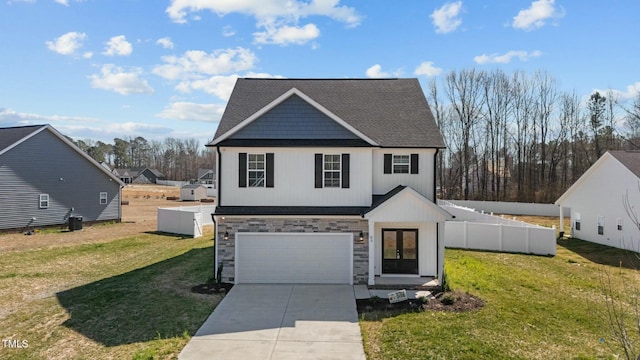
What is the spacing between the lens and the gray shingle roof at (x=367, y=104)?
1538cm

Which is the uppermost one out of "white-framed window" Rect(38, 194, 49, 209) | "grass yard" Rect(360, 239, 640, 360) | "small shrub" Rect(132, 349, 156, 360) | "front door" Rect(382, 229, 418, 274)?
"white-framed window" Rect(38, 194, 49, 209)

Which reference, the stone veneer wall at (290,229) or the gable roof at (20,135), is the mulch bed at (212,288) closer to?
the stone veneer wall at (290,229)

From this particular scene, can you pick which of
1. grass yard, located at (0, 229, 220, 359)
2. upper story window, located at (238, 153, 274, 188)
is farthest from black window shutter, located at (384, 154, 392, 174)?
grass yard, located at (0, 229, 220, 359)

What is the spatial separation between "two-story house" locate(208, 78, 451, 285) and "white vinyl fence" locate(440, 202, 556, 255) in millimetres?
7057

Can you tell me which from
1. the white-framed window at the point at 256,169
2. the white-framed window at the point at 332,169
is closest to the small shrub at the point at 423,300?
the white-framed window at the point at 332,169

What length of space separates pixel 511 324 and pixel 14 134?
102ft

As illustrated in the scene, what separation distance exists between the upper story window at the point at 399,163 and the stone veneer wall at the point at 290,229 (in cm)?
238

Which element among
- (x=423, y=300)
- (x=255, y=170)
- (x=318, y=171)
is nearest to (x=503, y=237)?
(x=423, y=300)

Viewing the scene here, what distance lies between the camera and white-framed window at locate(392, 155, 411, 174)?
1512 centimetres

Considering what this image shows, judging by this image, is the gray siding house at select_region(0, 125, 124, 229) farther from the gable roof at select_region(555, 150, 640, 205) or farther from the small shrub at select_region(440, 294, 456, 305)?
the gable roof at select_region(555, 150, 640, 205)

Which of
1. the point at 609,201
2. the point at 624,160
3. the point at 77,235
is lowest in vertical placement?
the point at 77,235

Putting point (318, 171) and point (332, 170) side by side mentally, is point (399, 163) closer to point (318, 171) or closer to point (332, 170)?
point (332, 170)

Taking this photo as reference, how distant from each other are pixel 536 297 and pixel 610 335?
293 centimetres

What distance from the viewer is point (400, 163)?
15156 mm
